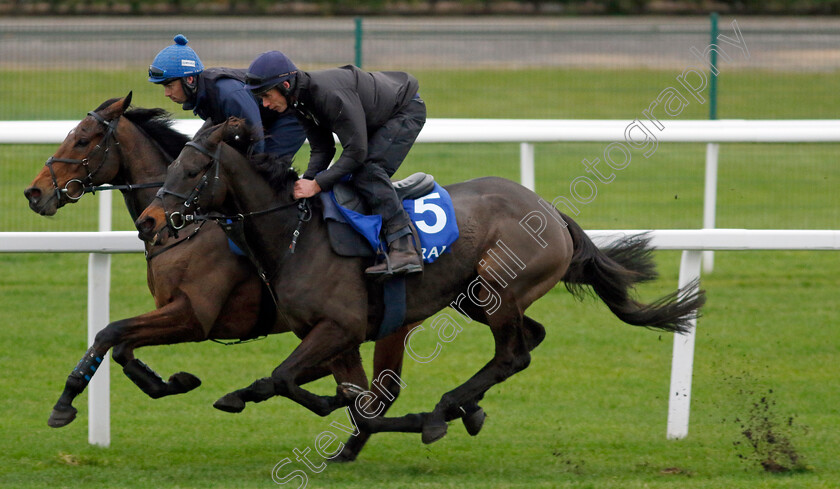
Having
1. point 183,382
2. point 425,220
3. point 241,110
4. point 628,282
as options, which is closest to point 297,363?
point 183,382

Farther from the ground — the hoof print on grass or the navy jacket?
the navy jacket

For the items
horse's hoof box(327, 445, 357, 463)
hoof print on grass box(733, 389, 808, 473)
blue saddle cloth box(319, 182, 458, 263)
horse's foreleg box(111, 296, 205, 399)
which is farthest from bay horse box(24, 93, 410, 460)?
hoof print on grass box(733, 389, 808, 473)

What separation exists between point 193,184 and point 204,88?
0.70m

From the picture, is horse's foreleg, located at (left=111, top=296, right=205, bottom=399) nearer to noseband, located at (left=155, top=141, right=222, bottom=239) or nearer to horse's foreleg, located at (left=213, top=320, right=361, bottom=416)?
horse's foreleg, located at (left=213, top=320, right=361, bottom=416)

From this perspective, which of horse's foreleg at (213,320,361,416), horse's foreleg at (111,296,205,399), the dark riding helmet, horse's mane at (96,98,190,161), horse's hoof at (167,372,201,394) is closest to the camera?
the dark riding helmet

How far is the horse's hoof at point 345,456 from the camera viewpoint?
4922 mm

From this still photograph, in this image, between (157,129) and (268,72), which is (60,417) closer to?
(157,129)

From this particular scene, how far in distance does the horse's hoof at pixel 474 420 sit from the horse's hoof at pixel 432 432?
6.7 inches

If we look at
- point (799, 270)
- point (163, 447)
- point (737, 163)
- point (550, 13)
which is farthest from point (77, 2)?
point (163, 447)

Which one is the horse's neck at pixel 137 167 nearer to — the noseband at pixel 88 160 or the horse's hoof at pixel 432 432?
the noseband at pixel 88 160

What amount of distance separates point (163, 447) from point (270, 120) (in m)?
1.48

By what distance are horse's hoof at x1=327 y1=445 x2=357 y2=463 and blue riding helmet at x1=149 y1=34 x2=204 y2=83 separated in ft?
5.53

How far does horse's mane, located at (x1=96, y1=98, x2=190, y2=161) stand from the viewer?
4.89m

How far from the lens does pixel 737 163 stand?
→ 10.8 m
